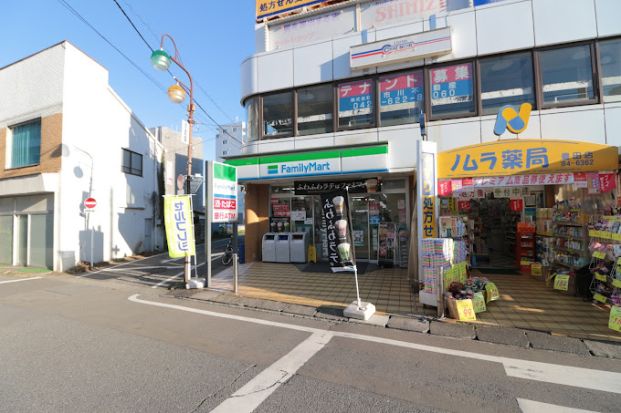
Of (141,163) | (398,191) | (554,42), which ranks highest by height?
(554,42)

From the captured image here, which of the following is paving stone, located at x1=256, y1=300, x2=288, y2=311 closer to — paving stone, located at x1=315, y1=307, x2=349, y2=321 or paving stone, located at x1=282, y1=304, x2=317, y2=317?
paving stone, located at x1=282, y1=304, x2=317, y2=317

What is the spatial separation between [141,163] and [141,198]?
1.91 m

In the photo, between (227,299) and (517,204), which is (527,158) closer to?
(517,204)

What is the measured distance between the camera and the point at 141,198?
16.8 meters

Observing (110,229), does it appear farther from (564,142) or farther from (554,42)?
(554,42)

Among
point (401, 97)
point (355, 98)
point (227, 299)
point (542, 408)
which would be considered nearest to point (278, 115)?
point (355, 98)

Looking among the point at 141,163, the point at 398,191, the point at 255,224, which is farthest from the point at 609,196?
the point at 141,163

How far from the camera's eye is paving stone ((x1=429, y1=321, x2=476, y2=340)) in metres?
5.01

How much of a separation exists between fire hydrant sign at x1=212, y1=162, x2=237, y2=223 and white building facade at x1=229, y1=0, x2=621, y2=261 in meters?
2.03

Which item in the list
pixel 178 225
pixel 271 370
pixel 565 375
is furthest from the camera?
pixel 178 225

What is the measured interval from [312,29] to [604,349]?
463 inches

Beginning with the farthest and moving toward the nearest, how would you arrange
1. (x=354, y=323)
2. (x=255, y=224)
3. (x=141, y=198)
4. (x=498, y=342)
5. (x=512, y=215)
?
(x=141, y=198) → (x=255, y=224) → (x=512, y=215) → (x=354, y=323) → (x=498, y=342)

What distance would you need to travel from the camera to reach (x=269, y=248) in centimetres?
1206

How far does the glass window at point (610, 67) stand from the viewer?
26.7 feet
